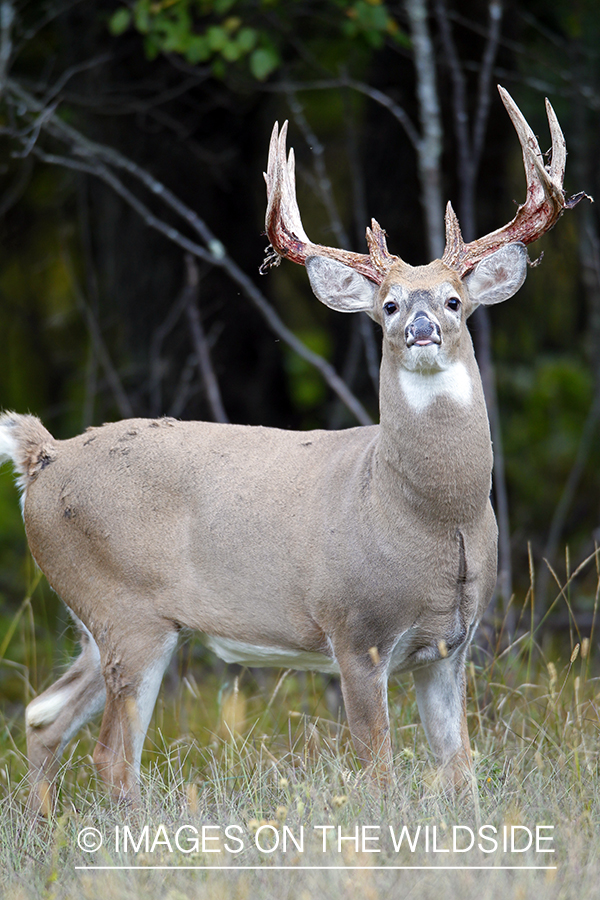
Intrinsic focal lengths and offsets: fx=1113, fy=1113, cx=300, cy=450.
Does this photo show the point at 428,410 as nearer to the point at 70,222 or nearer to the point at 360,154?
the point at 360,154

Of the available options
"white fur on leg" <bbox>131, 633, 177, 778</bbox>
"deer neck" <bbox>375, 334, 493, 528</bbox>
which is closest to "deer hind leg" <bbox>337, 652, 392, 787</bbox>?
"deer neck" <bbox>375, 334, 493, 528</bbox>

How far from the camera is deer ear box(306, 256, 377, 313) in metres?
3.91

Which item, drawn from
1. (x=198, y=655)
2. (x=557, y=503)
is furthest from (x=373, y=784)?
(x=557, y=503)

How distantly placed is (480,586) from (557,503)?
586cm

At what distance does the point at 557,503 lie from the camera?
9328 mm

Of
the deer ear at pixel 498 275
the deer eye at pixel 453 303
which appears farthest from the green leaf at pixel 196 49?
the deer eye at pixel 453 303

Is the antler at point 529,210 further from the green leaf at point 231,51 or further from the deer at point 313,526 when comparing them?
the green leaf at point 231,51

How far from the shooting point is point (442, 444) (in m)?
3.58

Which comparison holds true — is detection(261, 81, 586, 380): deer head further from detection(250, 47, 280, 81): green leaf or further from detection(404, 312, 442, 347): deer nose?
detection(250, 47, 280, 81): green leaf

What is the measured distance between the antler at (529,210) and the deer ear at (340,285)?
310 millimetres

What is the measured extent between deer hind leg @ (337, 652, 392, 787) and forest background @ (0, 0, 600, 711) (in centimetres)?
195

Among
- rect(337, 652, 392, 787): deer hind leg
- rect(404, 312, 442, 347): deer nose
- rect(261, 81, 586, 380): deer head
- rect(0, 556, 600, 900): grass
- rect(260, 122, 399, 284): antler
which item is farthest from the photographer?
rect(260, 122, 399, 284): antler

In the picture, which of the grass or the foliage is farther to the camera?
the foliage

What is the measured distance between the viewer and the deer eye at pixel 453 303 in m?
3.57
